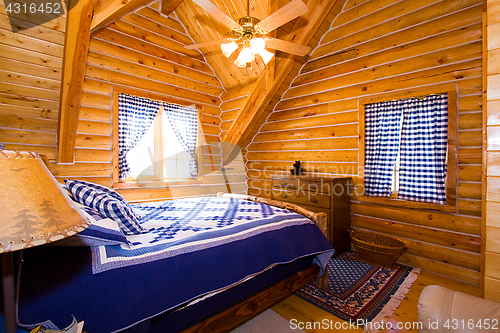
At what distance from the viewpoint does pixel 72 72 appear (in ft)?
8.38

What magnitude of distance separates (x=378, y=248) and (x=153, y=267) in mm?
2683

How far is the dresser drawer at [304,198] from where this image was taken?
3.29 meters

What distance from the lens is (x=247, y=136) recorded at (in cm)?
496

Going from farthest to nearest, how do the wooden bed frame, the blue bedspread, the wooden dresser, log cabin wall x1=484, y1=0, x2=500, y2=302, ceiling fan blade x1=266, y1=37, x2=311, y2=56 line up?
the wooden dresser < ceiling fan blade x1=266, y1=37, x2=311, y2=56 < the wooden bed frame < log cabin wall x1=484, y1=0, x2=500, y2=302 < the blue bedspread

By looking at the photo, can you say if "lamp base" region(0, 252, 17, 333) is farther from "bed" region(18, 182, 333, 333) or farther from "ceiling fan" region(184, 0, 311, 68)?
"ceiling fan" region(184, 0, 311, 68)

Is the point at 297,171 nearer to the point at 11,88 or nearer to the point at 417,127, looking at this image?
the point at 417,127

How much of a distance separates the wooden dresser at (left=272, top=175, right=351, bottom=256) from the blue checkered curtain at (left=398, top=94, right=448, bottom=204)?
2.33 feet

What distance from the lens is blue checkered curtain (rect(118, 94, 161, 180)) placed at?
3682 millimetres

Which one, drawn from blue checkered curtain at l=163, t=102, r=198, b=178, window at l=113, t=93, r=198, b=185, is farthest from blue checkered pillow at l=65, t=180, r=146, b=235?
blue checkered curtain at l=163, t=102, r=198, b=178

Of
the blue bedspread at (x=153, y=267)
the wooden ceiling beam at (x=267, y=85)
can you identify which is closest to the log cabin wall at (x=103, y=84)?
the wooden ceiling beam at (x=267, y=85)

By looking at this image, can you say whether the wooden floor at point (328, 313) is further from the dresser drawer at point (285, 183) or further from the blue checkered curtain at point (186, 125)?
the blue checkered curtain at point (186, 125)

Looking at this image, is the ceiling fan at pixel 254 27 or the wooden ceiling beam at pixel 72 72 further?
the wooden ceiling beam at pixel 72 72

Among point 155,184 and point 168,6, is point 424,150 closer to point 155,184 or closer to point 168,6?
point 155,184

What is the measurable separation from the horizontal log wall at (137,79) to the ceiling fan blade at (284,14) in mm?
2521
